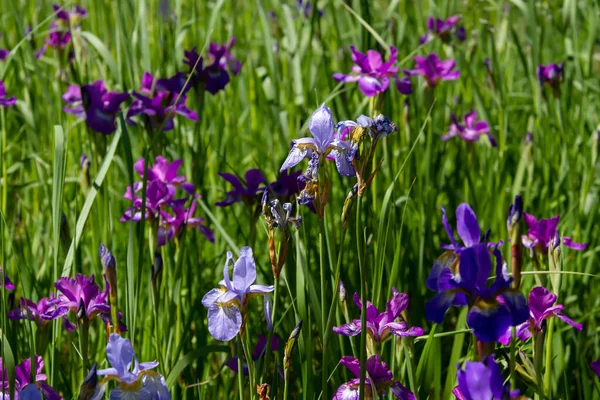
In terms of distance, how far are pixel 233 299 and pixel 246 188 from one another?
33.9 inches

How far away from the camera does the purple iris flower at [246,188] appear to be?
2.02 m

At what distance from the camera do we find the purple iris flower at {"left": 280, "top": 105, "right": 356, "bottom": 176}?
1.29 m

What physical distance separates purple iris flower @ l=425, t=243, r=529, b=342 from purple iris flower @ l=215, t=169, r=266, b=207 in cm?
103

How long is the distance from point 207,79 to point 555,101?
128 centimetres

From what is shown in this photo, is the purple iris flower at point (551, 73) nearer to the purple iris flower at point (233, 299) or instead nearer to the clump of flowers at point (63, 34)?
the clump of flowers at point (63, 34)

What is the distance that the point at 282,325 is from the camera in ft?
6.78

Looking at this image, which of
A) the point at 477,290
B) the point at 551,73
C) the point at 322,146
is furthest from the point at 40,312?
the point at 551,73

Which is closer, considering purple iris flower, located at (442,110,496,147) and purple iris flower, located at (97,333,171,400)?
purple iris flower, located at (97,333,171,400)

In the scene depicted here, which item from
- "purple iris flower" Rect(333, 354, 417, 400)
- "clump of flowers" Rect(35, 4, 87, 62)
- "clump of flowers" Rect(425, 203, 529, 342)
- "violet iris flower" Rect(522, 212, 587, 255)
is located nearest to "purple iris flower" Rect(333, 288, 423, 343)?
"purple iris flower" Rect(333, 354, 417, 400)

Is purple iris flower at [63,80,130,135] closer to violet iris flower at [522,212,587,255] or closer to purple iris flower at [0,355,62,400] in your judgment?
purple iris flower at [0,355,62,400]

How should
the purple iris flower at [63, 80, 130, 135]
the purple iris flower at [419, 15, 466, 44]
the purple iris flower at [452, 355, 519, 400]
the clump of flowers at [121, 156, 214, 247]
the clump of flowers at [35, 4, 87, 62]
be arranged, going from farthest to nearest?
the purple iris flower at [419, 15, 466, 44] → the clump of flowers at [35, 4, 87, 62] → the purple iris flower at [63, 80, 130, 135] → the clump of flowers at [121, 156, 214, 247] → the purple iris flower at [452, 355, 519, 400]

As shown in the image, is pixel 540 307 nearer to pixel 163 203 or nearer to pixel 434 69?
pixel 163 203

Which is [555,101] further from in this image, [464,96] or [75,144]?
[75,144]

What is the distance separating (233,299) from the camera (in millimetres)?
1230
